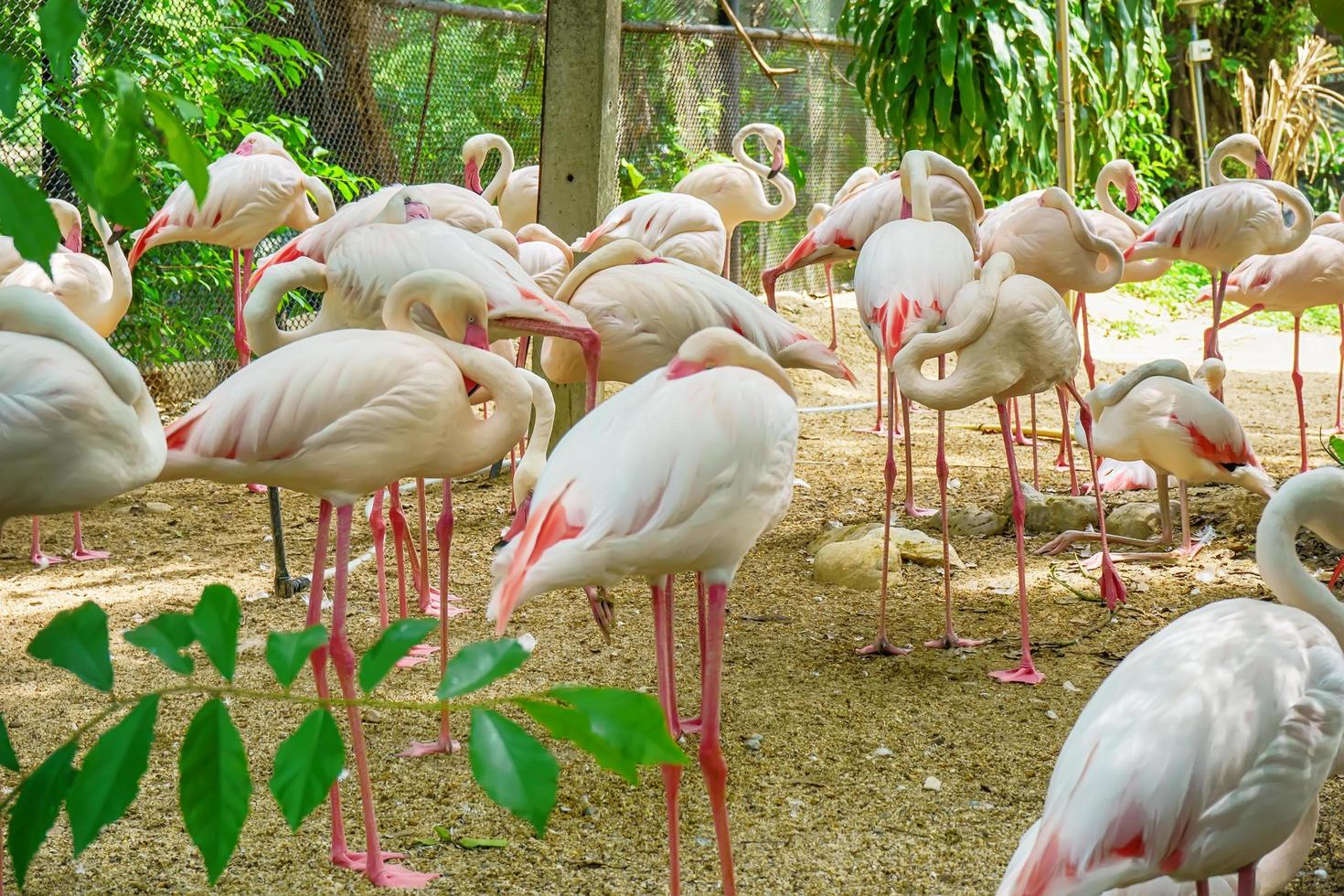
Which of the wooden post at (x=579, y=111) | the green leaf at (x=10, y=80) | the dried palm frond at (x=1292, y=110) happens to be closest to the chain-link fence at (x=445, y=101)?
the wooden post at (x=579, y=111)

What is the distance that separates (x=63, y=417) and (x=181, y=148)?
5.59 feet

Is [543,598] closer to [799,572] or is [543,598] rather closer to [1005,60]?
[799,572]

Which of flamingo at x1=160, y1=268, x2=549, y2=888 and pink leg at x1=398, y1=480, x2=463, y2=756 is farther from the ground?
flamingo at x1=160, y1=268, x2=549, y2=888

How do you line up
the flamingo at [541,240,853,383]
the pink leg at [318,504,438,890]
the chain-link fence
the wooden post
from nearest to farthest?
A: the pink leg at [318,504,438,890] < the flamingo at [541,240,853,383] < the wooden post < the chain-link fence

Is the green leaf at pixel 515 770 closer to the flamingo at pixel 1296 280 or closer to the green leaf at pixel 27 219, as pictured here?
the green leaf at pixel 27 219

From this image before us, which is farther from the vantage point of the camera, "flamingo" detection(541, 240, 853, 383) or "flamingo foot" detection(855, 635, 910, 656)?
→ "flamingo foot" detection(855, 635, 910, 656)

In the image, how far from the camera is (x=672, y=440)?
7.13 ft

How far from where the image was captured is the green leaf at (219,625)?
2.37ft

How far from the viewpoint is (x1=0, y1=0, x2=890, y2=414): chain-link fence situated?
627 cm

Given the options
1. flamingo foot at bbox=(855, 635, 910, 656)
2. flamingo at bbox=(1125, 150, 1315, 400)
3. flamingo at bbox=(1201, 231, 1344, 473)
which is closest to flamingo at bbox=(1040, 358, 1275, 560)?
flamingo foot at bbox=(855, 635, 910, 656)

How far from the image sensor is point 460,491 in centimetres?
571

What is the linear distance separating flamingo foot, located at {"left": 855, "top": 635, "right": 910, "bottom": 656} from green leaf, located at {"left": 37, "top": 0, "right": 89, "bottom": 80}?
10.5 ft

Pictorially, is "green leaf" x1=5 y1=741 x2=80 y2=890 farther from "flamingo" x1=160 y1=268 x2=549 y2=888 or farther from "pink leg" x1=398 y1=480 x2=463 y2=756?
"pink leg" x1=398 y1=480 x2=463 y2=756

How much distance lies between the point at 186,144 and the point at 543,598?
3.62 m
